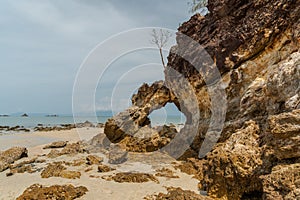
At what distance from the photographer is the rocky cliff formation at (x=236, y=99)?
18.8 ft

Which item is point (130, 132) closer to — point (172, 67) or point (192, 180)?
point (172, 67)

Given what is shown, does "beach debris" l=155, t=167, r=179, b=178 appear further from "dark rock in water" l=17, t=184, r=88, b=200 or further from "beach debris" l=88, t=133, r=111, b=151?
"beach debris" l=88, t=133, r=111, b=151

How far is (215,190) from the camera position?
679 centimetres

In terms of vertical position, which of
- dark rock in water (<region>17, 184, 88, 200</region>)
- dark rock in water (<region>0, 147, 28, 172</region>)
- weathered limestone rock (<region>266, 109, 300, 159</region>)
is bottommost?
dark rock in water (<region>0, 147, 28, 172</region>)

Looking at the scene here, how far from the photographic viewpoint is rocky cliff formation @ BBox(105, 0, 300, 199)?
5723 mm

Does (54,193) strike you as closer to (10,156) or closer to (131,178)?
(131,178)

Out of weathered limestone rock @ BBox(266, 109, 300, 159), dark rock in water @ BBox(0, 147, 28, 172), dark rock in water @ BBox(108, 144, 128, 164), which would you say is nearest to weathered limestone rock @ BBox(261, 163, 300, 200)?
weathered limestone rock @ BBox(266, 109, 300, 159)

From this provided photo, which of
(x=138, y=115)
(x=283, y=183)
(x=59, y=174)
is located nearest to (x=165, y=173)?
(x=59, y=174)

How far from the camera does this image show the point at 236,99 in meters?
10.4

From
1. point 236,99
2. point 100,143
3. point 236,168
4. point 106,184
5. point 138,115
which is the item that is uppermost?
point 236,99

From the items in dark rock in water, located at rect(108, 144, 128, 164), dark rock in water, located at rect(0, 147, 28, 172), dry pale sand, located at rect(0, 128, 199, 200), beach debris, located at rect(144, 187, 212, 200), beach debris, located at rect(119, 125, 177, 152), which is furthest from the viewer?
beach debris, located at rect(119, 125, 177, 152)

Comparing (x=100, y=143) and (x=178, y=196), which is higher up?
(x=100, y=143)

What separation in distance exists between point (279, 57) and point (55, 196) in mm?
9379

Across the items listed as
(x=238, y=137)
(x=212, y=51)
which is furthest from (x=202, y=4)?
(x=238, y=137)
